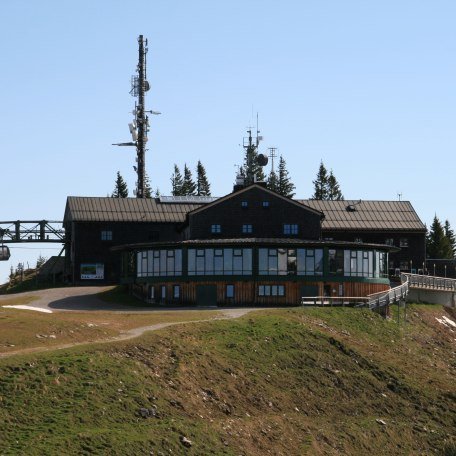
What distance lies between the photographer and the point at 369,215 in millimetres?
107812

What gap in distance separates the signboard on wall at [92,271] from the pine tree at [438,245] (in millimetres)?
51890

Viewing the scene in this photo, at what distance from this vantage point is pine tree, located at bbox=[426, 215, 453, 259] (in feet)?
454

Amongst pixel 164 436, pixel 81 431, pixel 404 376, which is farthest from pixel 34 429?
pixel 404 376

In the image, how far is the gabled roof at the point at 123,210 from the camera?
102 m

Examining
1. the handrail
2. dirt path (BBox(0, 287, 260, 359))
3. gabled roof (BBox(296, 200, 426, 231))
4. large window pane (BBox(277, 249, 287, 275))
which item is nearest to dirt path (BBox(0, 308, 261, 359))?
dirt path (BBox(0, 287, 260, 359))

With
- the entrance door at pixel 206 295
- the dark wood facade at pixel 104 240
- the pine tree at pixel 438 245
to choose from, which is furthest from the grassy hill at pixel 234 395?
the pine tree at pixel 438 245

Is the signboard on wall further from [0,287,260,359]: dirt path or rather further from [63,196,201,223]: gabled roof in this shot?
[0,287,260,359]: dirt path

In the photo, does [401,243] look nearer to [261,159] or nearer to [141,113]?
[261,159]

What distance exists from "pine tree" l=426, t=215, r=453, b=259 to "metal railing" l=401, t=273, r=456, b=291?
39.1 m

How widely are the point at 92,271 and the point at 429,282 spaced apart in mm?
30540

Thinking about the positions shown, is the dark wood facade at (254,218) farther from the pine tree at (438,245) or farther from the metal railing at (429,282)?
the pine tree at (438,245)

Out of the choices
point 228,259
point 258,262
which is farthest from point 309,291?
point 228,259

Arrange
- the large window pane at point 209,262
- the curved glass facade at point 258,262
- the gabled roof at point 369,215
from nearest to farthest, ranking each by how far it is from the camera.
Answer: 1. the large window pane at point 209,262
2. the curved glass facade at point 258,262
3. the gabled roof at point 369,215

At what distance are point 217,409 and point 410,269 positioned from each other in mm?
61717
